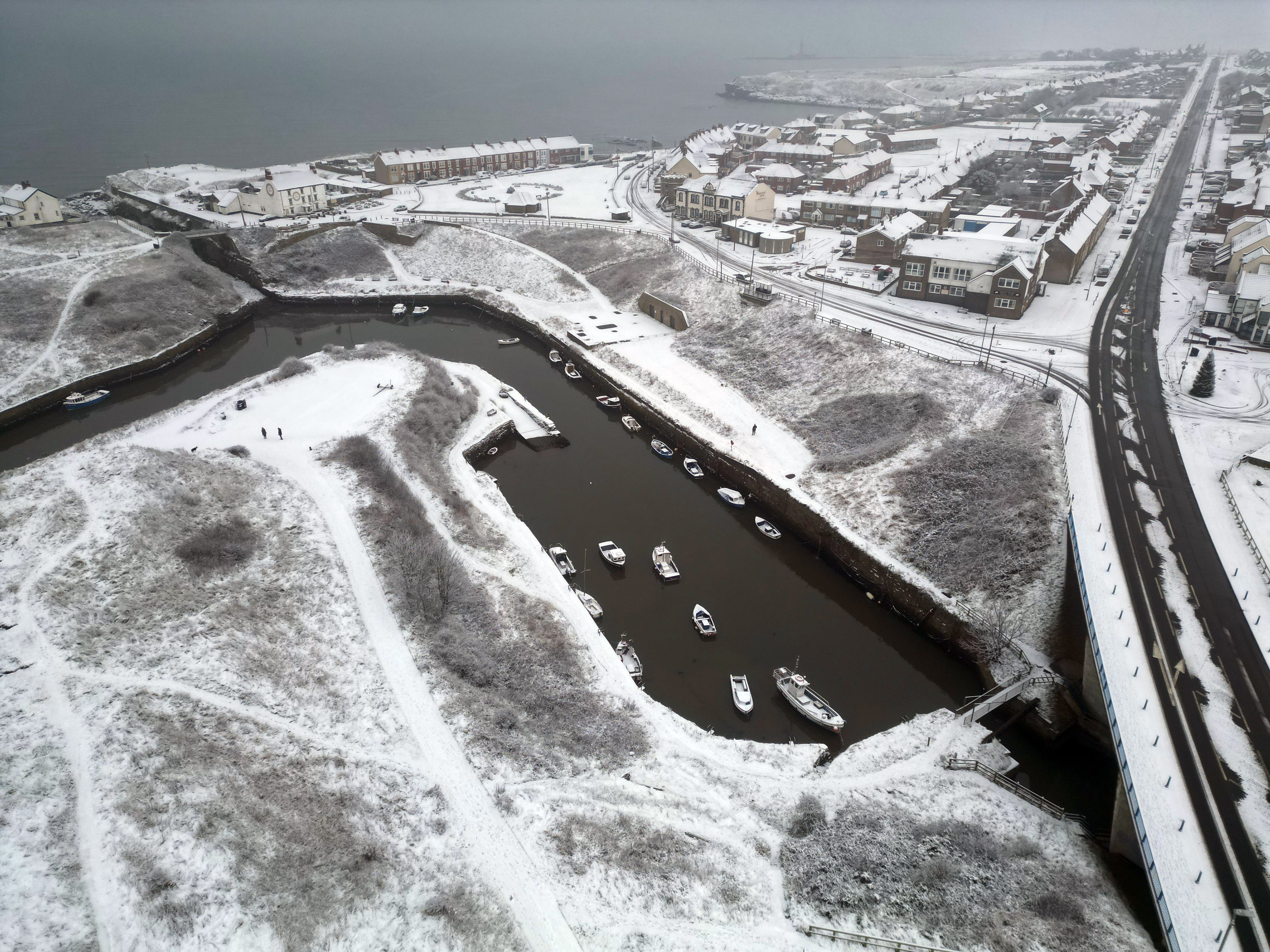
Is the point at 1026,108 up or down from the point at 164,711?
up

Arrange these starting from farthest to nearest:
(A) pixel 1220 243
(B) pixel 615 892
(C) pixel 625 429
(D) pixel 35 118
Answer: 1. (D) pixel 35 118
2. (A) pixel 1220 243
3. (C) pixel 625 429
4. (B) pixel 615 892

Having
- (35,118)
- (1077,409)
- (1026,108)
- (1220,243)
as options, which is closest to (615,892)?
(1077,409)

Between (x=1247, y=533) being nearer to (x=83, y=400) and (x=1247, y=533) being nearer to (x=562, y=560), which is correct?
(x=562, y=560)

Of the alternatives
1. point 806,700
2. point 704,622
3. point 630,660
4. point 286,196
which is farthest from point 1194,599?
point 286,196

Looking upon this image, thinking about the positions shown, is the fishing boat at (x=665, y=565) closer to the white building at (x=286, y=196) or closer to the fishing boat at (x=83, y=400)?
the fishing boat at (x=83, y=400)

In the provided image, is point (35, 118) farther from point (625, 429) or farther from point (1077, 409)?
point (1077, 409)

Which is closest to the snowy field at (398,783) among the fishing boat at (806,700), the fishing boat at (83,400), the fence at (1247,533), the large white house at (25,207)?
the fishing boat at (806,700)

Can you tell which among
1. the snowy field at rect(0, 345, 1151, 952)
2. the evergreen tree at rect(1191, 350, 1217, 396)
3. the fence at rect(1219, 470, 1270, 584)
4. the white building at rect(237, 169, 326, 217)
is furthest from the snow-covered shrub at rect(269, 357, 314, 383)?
the evergreen tree at rect(1191, 350, 1217, 396)
